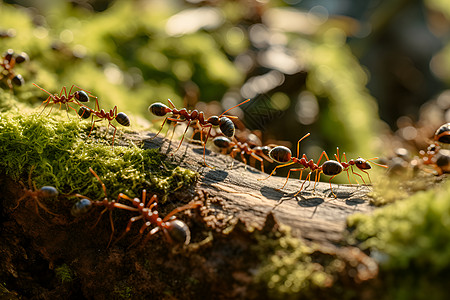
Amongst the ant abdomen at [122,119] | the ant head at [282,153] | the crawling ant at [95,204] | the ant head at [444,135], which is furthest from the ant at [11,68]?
the ant head at [444,135]

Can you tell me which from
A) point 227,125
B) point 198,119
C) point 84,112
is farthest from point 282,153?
point 84,112

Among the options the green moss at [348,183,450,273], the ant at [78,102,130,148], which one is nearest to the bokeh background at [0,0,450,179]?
the ant at [78,102,130,148]

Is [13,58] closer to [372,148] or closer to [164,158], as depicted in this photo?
[164,158]

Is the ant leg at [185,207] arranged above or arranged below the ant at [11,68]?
below

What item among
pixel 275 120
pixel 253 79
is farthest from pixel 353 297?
pixel 253 79

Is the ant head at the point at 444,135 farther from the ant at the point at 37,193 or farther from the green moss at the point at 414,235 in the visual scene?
the ant at the point at 37,193

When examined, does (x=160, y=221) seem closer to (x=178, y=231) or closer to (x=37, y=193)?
(x=178, y=231)

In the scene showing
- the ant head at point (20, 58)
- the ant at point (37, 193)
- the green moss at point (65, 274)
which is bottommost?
→ the green moss at point (65, 274)
